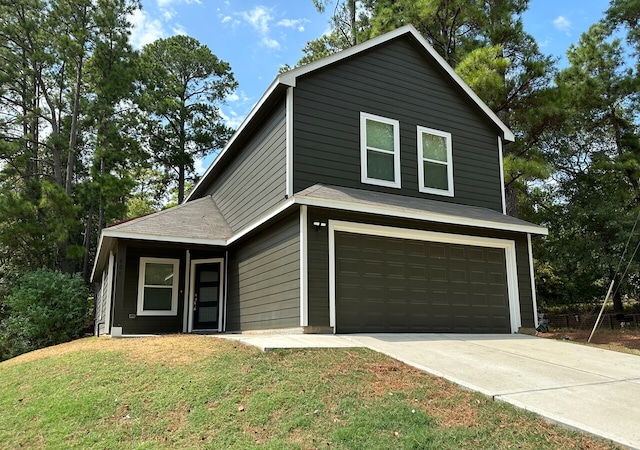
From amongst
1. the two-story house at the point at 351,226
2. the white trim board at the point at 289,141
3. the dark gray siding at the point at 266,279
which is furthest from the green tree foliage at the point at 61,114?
the white trim board at the point at 289,141

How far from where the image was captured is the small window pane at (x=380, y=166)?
10617 mm

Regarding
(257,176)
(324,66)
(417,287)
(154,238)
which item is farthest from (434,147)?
(154,238)

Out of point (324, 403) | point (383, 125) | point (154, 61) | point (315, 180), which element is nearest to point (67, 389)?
point (324, 403)

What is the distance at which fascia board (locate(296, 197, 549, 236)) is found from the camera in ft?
28.1

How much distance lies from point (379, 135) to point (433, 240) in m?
2.64

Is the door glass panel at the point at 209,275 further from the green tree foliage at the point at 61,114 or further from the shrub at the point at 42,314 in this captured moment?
the green tree foliage at the point at 61,114

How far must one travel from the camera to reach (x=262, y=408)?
480 centimetres

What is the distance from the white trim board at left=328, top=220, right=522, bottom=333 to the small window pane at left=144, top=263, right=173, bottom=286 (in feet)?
19.3

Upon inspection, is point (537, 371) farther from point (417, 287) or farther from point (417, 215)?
point (417, 215)

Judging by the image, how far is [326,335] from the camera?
8281 mm

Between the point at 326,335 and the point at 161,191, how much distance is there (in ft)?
81.4

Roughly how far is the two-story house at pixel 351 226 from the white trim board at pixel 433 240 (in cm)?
3

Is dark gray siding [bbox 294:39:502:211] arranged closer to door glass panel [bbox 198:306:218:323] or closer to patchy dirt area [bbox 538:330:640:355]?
door glass panel [bbox 198:306:218:323]

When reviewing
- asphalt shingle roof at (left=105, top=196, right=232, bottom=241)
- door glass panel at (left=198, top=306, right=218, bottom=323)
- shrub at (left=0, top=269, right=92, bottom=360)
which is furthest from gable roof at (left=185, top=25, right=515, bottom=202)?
shrub at (left=0, top=269, right=92, bottom=360)
